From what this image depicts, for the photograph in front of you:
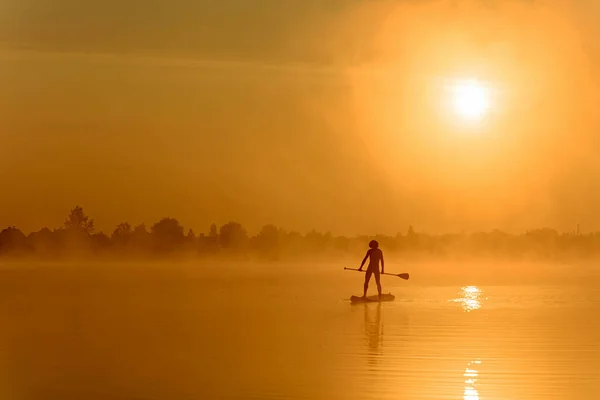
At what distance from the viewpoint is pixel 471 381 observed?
9.07 metres

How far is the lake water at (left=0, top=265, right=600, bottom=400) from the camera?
8773 mm

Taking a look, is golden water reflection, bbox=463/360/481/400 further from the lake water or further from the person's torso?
the person's torso

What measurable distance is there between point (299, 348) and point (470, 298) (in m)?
8.74

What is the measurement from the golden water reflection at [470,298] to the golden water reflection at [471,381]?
6641 mm

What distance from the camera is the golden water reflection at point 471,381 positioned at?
8359 millimetres

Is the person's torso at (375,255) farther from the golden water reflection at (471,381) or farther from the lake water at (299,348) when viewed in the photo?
the golden water reflection at (471,381)

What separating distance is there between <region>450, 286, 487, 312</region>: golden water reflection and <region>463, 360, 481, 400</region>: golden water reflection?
6641mm

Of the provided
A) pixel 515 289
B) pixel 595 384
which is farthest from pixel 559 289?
pixel 595 384

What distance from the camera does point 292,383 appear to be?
357 inches

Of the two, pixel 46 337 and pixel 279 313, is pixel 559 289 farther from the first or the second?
pixel 46 337

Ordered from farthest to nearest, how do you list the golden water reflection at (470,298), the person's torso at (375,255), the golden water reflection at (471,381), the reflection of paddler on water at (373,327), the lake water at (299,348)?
the person's torso at (375,255), the golden water reflection at (470,298), the reflection of paddler on water at (373,327), the lake water at (299,348), the golden water reflection at (471,381)

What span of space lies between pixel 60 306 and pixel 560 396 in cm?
1140

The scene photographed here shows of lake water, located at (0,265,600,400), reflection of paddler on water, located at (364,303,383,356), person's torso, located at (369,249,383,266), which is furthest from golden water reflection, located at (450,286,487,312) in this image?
person's torso, located at (369,249,383,266)

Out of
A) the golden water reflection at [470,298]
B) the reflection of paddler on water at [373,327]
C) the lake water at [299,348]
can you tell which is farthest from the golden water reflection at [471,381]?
the golden water reflection at [470,298]
